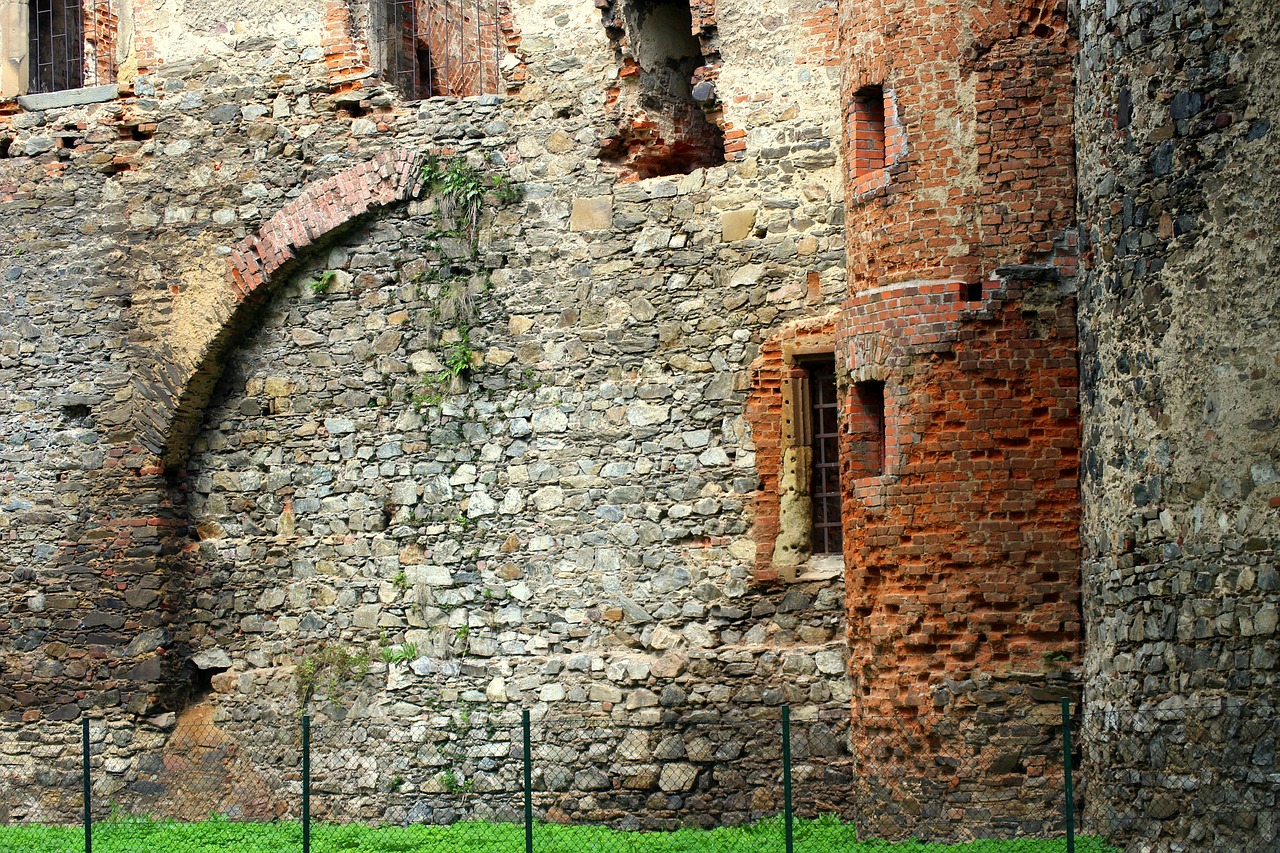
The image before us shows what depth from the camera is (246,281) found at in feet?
49.2

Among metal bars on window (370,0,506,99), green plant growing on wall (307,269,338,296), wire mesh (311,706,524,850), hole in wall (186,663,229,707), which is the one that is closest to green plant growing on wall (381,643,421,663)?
wire mesh (311,706,524,850)

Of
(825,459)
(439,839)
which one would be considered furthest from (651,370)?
(439,839)

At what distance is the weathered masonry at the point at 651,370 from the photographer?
10.0 meters

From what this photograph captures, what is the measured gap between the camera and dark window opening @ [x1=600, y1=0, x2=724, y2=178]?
1408 cm

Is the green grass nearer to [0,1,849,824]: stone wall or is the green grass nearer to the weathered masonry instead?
the weathered masonry

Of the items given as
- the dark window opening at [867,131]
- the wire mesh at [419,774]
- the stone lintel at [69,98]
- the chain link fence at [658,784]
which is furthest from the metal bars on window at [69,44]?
the dark window opening at [867,131]

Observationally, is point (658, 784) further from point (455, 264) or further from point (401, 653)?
point (455, 264)

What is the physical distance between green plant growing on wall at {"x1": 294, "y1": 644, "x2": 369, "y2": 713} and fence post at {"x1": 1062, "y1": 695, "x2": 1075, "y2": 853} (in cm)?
592

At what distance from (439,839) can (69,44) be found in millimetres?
9206

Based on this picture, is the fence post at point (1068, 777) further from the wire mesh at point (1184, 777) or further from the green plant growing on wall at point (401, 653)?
the green plant growing on wall at point (401, 653)

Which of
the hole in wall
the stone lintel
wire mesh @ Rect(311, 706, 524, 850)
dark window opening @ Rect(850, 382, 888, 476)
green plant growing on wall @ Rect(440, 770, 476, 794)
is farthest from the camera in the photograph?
the stone lintel

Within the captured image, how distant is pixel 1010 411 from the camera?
37.1 feet

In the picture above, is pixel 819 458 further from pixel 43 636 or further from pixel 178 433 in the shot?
pixel 43 636

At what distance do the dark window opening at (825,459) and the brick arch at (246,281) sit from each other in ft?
12.3
